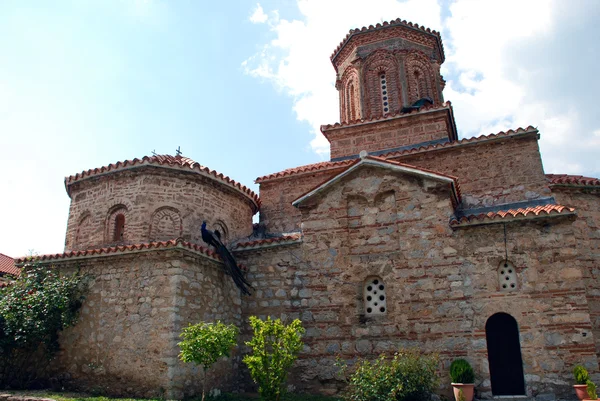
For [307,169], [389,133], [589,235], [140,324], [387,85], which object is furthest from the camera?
[387,85]

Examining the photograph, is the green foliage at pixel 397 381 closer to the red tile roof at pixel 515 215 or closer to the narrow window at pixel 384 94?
the red tile roof at pixel 515 215

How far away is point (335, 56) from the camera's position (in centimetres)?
1506

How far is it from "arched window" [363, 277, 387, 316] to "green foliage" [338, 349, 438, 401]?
137 cm

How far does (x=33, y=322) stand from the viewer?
8.54 meters

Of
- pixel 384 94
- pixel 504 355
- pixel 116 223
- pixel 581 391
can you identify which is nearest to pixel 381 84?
pixel 384 94

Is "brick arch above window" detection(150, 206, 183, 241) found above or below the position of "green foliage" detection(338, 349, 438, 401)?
above

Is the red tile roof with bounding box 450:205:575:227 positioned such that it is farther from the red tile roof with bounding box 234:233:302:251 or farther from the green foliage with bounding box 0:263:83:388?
the green foliage with bounding box 0:263:83:388

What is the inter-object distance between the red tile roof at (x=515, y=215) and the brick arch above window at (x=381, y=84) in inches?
225

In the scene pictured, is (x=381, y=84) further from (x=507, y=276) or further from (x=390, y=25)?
(x=507, y=276)

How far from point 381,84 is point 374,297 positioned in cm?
748

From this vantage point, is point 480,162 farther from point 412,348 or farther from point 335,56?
point 335,56

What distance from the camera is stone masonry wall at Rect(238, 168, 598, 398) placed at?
764 centimetres

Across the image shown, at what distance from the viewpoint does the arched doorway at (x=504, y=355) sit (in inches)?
309

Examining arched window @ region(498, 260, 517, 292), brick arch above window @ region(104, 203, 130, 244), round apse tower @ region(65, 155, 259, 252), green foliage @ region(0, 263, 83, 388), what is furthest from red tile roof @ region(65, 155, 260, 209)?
arched window @ region(498, 260, 517, 292)
